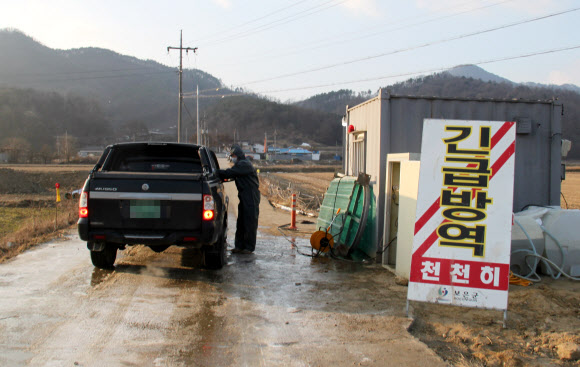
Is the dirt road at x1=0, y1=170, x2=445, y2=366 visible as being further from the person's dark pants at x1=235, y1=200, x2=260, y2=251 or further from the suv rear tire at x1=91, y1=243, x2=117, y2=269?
the person's dark pants at x1=235, y1=200, x2=260, y2=251

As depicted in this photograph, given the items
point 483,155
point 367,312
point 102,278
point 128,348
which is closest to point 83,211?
point 102,278

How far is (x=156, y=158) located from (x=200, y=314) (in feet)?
12.6

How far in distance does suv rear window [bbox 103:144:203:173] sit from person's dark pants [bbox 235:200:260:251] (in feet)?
4.33

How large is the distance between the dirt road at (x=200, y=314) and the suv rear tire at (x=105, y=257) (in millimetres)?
140

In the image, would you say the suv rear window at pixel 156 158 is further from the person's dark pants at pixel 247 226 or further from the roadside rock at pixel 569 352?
the roadside rock at pixel 569 352

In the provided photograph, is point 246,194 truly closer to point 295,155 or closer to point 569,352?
point 569,352

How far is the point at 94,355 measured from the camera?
4422mm

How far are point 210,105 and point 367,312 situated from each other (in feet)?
607

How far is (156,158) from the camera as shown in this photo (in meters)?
8.79

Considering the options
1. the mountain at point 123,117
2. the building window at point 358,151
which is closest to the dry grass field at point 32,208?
the building window at point 358,151

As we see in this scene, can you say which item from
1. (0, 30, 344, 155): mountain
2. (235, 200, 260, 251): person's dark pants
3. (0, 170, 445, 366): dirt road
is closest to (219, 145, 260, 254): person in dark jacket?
(235, 200, 260, 251): person's dark pants

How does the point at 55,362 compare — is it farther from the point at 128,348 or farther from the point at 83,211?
the point at 83,211

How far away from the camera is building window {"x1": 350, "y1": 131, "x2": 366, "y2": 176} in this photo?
1010 centimetres

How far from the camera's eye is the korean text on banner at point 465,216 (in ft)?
17.8
